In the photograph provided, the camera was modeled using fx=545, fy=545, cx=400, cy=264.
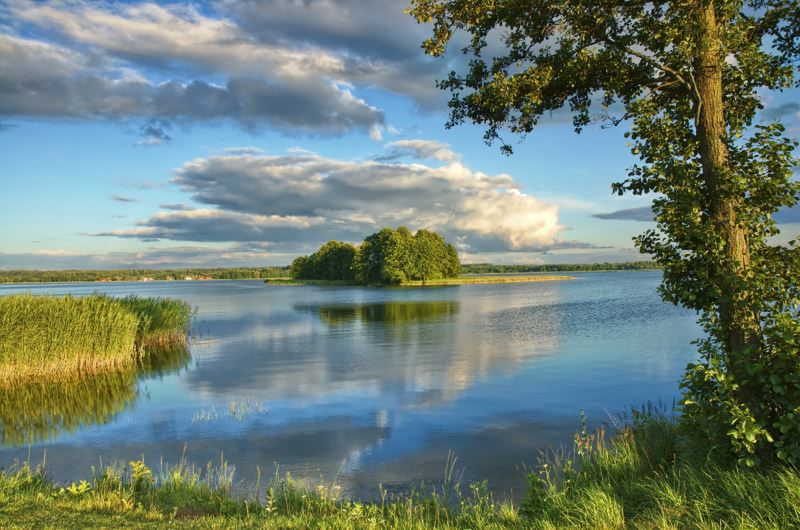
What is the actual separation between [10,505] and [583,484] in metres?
8.78

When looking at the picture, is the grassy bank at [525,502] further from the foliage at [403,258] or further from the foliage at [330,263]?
the foliage at [330,263]

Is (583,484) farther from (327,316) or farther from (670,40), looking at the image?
(327,316)

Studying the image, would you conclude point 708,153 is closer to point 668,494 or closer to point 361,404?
point 668,494

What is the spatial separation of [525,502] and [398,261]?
111669mm

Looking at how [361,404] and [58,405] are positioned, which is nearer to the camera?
[361,404]

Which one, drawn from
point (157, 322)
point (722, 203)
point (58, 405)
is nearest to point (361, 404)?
point (58, 405)

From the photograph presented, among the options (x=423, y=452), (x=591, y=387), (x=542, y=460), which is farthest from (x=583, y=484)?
(x=591, y=387)

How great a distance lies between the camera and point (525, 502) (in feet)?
26.9

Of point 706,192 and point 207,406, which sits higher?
point 706,192

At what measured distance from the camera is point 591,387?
793 inches

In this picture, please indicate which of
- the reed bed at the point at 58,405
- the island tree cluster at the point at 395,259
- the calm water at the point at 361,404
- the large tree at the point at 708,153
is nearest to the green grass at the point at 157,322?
the calm water at the point at 361,404

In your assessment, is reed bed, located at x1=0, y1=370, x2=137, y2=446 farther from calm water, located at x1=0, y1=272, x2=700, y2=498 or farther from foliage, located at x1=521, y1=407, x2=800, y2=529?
foliage, located at x1=521, y1=407, x2=800, y2=529

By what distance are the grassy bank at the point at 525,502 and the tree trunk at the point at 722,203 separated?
1336mm

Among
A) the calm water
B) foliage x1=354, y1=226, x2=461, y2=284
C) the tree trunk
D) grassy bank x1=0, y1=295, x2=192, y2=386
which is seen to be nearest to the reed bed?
the calm water
